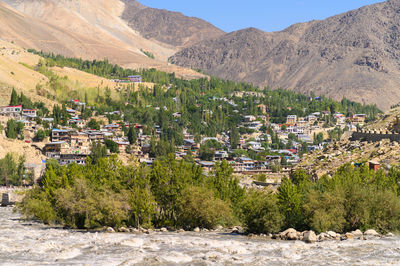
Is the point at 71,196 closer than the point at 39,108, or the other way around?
the point at 71,196

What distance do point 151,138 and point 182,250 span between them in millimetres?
93378

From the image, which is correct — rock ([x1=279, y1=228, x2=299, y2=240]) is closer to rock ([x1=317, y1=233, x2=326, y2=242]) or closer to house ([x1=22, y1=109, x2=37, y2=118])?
rock ([x1=317, y1=233, x2=326, y2=242])

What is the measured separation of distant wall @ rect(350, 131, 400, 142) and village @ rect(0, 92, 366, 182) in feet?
115

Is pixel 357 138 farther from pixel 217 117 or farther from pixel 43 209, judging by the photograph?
pixel 217 117

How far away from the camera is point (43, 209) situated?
54750 millimetres

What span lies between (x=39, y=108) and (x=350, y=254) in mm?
118035

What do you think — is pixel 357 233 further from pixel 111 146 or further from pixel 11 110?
pixel 11 110

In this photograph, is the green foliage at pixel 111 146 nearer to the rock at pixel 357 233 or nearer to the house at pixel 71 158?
the house at pixel 71 158

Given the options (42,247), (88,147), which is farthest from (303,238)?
(88,147)

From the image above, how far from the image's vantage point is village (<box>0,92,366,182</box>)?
115562mm

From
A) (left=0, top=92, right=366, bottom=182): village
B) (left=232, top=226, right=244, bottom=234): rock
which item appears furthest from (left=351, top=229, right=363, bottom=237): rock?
(left=0, top=92, right=366, bottom=182): village

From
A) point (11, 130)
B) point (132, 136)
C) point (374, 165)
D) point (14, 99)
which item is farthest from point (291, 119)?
point (374, 165)

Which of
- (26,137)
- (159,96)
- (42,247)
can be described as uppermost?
(159,96)

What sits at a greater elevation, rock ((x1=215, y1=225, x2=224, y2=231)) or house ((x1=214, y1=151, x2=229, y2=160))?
house ((x1=214, y1=151, x2=229, y2=160))
